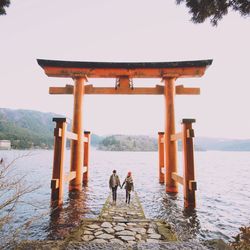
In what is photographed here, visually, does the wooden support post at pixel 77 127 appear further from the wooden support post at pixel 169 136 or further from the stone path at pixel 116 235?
the wooden support post at pixel 169 136

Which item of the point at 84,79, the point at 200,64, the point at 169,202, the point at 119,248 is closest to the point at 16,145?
the point at 119,248

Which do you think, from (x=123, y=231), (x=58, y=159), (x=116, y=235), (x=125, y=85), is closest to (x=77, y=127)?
(x=58, y=159)

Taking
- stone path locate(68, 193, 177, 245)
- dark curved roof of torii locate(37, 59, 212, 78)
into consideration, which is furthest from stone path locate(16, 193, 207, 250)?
dark curved roof of torii locate(37, 59, 212, 78)

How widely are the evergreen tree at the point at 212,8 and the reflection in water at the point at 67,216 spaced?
522cm

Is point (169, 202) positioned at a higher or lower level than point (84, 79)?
lower

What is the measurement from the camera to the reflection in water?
6.00 metres

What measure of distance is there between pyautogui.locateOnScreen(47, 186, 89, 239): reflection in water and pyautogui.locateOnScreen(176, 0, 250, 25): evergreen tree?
17.1ft

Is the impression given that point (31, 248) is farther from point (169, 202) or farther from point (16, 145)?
point (169, 202)

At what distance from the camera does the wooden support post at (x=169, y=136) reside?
9.73 metres

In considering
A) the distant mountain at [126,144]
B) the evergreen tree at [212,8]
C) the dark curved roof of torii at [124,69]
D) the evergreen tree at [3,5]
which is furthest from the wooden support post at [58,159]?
the distant mountain at [126,144]

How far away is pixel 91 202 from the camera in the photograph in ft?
32.8

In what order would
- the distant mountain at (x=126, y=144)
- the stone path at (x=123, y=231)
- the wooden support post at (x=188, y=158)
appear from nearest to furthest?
the stone path at (x=123, y=231) < the wooden support post at (x=188, y=158) < the distant mountain at (x=126, y=144)

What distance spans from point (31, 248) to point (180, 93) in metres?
9.09

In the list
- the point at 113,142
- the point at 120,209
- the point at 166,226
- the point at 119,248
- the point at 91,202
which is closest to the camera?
the point at 119,248
